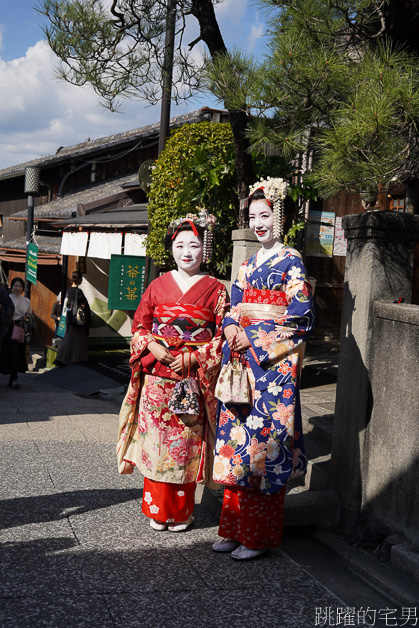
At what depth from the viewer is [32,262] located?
14797mm

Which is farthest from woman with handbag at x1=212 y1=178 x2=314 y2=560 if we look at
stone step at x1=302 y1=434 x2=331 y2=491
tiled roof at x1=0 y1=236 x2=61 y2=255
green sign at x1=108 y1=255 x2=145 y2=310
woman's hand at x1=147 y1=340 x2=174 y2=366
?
tiled roof at x1=0 y1=236 x2=61 y2=255

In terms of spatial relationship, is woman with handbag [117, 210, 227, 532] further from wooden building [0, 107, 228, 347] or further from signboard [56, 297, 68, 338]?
wooden building [0, 107, 228, 347]

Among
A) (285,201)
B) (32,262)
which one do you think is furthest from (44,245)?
(285,201)

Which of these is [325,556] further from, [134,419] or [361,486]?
[134,419]

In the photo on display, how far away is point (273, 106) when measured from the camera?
5.04 m

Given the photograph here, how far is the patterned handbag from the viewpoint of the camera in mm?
4066

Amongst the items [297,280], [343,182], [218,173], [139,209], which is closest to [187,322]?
[297,280]

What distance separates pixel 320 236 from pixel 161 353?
7.20 meters

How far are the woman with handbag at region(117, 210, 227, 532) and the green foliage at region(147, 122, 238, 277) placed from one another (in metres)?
3.73

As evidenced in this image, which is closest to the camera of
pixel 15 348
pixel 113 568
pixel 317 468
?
pixel 113 568

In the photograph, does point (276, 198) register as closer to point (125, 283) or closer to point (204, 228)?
point (204, 228)

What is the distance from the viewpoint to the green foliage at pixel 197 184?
831cm

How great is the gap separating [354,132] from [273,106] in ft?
4.80

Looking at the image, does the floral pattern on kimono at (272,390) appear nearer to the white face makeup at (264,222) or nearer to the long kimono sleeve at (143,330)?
the white face makeup at (264,222)
